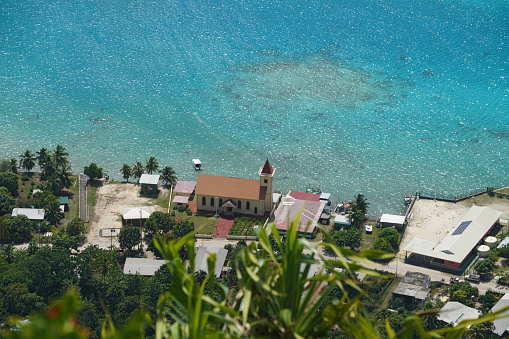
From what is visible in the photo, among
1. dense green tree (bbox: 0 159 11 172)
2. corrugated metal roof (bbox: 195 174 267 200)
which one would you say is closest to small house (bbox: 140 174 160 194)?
corrugated metal roof (bbox: 195 174 267 200)

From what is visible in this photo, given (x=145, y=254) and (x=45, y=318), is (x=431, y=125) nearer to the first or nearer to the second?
(x=145, y=254)

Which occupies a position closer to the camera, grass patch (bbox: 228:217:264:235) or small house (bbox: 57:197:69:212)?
grass patch (bbox: 228:217:264:235)

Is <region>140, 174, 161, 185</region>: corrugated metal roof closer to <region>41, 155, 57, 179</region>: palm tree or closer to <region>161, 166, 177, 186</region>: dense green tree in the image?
<region>161, 166, 177, 186</region>: dense green tree

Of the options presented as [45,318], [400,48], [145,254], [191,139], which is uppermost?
[400,48]

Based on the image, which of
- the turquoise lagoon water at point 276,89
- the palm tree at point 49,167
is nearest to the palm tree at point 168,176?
the turquoise lagoon water at point 276,89

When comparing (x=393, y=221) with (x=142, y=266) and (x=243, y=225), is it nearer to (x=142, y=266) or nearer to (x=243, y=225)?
(x=243, y=225)

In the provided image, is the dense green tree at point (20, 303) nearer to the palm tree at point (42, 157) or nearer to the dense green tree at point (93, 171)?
the dense green tree at point (93, 171)

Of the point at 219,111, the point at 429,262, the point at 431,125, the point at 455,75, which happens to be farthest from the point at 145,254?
the point at 455,75
